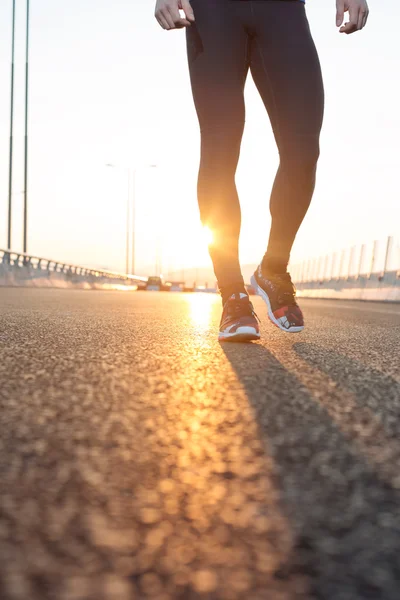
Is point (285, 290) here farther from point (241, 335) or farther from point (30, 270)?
point (30, 270)

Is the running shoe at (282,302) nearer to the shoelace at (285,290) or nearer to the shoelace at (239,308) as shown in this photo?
the shoelace at (285,290)

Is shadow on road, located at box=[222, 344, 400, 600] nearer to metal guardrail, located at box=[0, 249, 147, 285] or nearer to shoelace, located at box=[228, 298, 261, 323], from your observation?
shoelace, located at box=[228, 298, 261, 323]

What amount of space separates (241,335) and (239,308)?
0.49ft

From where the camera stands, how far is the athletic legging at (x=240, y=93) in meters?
3.04

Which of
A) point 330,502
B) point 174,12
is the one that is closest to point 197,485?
point 330,502

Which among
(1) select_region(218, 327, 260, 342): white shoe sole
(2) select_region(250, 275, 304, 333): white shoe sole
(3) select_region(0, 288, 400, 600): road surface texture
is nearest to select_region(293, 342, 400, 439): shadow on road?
(3) select_region(0, 288, 400, 600): road surface texture

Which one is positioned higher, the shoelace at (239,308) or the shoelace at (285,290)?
the shoelace at (285,290)

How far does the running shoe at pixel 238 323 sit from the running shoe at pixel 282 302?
27cm

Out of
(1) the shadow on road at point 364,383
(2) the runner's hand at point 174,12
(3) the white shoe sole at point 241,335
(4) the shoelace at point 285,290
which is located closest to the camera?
(1) the shadow on road at point 364,383

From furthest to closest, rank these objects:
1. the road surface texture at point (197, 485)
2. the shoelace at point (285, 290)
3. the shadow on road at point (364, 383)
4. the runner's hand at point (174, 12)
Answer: the shoelace at point (285, 290) < the runner's hand at point (174, 12) < the shadow on road at point (364, 383) < the road surface texture at point (197, 485)

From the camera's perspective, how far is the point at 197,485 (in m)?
0.85

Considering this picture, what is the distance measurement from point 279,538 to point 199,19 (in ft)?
9.52

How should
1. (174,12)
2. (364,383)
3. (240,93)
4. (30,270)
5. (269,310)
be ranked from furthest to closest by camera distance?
(30,270)
(269,310)
(240,93)
(174,12)
(364,383)

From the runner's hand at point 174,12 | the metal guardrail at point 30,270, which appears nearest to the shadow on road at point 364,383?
the runner's hand at point 174,12
